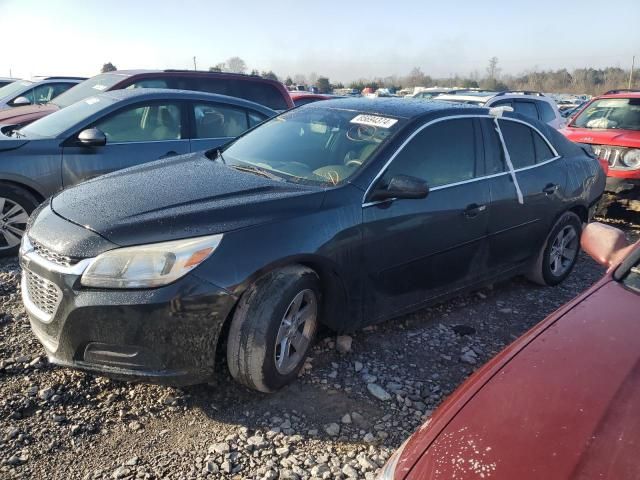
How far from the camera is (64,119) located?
547cm

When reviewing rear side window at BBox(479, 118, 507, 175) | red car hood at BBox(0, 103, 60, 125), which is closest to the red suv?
rear side window at BBox(479, 118, 507, 175)

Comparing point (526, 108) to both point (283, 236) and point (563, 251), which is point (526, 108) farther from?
point (283, 236)

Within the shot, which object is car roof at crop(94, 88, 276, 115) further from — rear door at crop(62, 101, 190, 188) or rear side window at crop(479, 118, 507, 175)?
rear side window at crop(479, 118, 507, 175)

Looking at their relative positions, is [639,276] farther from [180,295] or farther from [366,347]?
[180,295]

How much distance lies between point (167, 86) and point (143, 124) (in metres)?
2.53

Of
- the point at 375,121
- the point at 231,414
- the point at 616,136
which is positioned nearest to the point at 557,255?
the point at 375,121

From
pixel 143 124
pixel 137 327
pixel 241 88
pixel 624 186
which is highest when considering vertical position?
pixel 241 88

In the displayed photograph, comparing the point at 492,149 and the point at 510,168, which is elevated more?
the point at 492,149

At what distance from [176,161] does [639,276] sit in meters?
3.00

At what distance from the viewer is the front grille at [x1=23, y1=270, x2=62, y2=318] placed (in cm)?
266

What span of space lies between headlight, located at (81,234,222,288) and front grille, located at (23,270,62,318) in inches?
8.6

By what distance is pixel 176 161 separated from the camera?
3.90 m

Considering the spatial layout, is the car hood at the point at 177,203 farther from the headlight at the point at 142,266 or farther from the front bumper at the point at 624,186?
the front bumper at the point at 624,186

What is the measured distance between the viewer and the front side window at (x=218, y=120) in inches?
234
